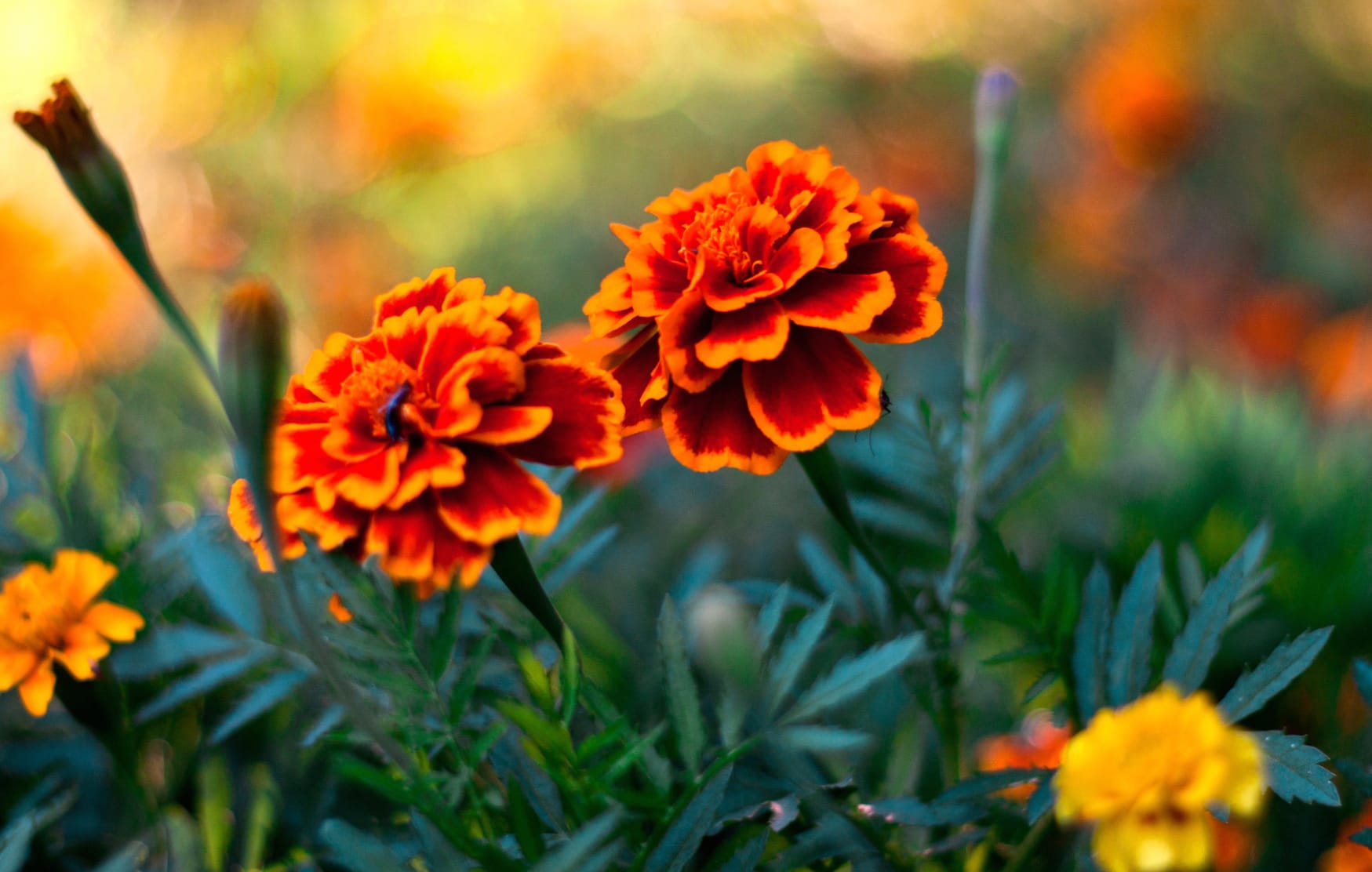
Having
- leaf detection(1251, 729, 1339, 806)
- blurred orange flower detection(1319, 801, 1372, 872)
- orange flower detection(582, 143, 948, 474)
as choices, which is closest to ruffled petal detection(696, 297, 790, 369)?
orange flower detection(582, 143, 948, 474)

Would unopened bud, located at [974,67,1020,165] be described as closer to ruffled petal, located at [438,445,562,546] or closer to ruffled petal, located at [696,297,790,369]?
ruffled petal, located at [696,297,790,369]

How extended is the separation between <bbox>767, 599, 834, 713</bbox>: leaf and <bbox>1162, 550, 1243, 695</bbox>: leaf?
13 cm

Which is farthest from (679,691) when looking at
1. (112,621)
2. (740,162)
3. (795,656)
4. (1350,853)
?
(740,162)

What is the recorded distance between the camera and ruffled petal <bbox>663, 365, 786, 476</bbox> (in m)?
0.38

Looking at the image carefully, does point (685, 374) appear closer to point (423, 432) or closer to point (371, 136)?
point (423, 432)

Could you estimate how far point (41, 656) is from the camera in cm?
44

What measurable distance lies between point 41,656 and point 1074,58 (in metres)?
2.02

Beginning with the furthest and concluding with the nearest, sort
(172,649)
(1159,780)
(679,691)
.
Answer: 1. (172,649)
2. (679,691)
3. (1159,780)

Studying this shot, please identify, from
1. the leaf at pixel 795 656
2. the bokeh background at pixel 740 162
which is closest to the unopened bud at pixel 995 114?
the bokeh background at pixel 740 162

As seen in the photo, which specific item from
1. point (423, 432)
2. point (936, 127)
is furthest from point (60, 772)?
point (936, 127)

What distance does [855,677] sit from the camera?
1.16 feet

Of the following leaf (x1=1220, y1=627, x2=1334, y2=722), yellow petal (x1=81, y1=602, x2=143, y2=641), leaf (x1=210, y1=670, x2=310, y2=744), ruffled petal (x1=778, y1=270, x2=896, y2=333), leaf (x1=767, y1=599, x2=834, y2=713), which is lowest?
leaf (x1=1220, y1=627, x2=1334, y2=722)

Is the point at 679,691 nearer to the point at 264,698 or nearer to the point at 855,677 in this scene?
the point at 855,677

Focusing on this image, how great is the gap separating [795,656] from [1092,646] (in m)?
0.14
